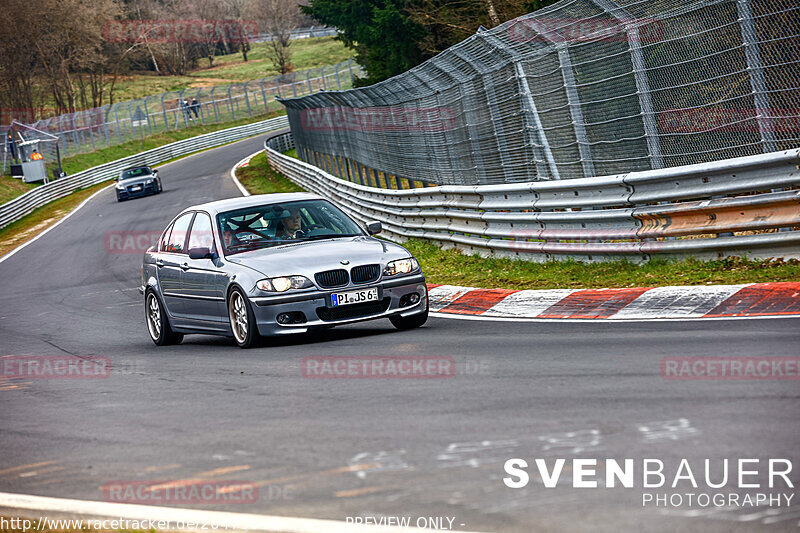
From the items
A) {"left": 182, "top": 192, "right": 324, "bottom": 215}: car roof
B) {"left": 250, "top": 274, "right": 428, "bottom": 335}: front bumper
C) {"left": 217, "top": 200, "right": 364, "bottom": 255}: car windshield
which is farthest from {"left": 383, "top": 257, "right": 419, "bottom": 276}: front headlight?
{"left": 182, "top": 192, "right": 324, "bottom": 215}: car roof

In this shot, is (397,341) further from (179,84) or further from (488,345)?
(179,84)

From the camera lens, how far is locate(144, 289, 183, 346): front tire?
11.6 m

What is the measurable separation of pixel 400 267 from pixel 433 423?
4421mm

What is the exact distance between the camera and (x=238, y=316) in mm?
10047

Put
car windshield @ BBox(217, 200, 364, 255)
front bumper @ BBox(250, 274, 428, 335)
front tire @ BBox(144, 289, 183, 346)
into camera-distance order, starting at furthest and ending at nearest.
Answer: front tire @ BBox(144, 289, 183, 346) → car windshield @ BBox(217, 200, 364, 255) → front bumper @ BBox(250, 274, 428, 335)

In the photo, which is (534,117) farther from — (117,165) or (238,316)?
(117,165)

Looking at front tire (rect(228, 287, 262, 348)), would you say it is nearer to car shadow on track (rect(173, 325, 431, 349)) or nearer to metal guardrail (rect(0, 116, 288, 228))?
car shadow on track (rect(173, 325, 431, 349))

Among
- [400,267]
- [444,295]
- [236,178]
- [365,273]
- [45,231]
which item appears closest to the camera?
[365,273]

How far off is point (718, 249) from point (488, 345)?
3287 mm

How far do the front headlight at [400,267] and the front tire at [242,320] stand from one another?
4.16ft

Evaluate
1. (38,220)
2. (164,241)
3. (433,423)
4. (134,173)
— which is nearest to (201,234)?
(164,241)

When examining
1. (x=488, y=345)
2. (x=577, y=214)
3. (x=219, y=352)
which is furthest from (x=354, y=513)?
(x=577, y=214)

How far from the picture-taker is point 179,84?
102 metres

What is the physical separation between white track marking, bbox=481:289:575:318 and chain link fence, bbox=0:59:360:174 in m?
Result: 45.8
